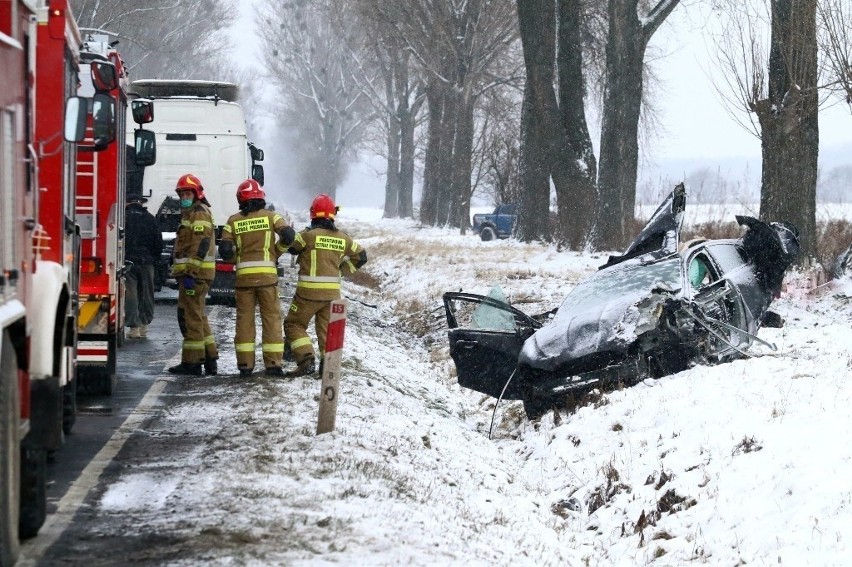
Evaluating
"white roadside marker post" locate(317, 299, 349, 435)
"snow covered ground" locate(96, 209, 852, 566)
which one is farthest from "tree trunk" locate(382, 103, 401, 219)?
"white roadside marker post" locate(317, 299, 349, 435)

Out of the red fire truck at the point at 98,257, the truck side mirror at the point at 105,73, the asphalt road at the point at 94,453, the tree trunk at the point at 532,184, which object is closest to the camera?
the asphalt road at the point at 94,453

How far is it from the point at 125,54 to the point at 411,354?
40.7 m

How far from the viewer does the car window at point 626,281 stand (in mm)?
11727

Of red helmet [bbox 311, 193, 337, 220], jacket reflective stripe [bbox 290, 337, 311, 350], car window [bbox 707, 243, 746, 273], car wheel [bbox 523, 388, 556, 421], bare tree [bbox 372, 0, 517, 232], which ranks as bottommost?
car wheel [bbox 523, 388, 556, 421]

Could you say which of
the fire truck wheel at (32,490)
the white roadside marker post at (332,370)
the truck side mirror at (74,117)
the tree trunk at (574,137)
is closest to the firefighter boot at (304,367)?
the white roadside marker post at (332,370)

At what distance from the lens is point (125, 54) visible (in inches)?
2128

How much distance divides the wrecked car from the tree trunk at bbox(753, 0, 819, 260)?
15.9ft

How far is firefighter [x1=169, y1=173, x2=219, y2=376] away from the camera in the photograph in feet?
39.2

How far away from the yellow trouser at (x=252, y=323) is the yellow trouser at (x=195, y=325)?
0.50 metres

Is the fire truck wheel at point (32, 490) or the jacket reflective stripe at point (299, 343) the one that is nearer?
the fire truck wheel at point (32, 490)

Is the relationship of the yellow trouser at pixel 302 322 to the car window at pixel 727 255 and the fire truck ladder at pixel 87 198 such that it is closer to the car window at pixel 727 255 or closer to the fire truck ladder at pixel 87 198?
the fire truck ladder at pixel 87 198

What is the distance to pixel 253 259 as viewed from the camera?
11602 mm

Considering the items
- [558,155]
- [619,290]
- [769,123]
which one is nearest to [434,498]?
[619,290]

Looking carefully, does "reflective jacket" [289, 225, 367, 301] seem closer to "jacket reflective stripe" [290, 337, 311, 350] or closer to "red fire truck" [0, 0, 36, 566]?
"jacket reflective stripe" [290, 337, 311, 350]
